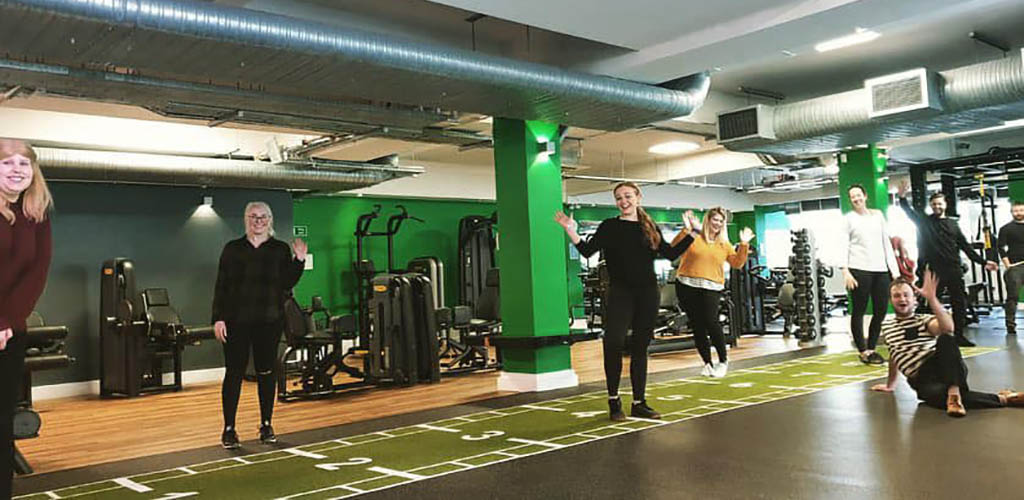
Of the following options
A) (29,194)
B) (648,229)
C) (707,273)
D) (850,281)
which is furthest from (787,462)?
(850,281)

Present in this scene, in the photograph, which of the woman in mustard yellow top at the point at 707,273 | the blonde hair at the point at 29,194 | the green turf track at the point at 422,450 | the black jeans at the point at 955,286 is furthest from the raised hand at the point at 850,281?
the blonde hair at the point at 29,194

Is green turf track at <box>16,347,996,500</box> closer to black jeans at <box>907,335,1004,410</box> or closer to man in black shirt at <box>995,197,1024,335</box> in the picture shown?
black jeans at <box>907,335,1004,410</box>

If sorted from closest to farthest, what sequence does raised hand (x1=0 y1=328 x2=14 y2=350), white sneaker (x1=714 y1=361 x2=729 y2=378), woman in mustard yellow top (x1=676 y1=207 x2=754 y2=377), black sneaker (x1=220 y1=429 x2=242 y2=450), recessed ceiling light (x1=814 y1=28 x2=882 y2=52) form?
1. raised hand (x1=0 y1=328 x2=14 y2=350)
2. black sneaker (x1=220 y1=429 x2=242 y2=450)
3. woman in mustard yellow top (x1=676 y1=207 x2=754 y2=377)
4. white sneaker (x1=714 y1=361 x2=729 y2=378)
5. recessed ceiling light (x1=814 y1=28 x2=882 y2=52)

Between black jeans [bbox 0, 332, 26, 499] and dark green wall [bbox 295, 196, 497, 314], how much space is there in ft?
31.6

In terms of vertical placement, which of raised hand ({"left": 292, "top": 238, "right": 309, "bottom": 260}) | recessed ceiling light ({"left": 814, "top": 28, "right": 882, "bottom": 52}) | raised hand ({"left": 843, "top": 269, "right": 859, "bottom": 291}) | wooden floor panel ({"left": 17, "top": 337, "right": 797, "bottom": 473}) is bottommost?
wooden floor panel ({"left": 17, "top": 337, "right": 797, "bottom": 473})

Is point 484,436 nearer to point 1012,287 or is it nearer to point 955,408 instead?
point 955,408

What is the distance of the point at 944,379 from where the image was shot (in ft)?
14.8

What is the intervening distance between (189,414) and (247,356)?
8.58 ft

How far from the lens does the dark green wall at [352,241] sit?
12289mm

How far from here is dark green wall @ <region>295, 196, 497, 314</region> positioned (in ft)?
40.3

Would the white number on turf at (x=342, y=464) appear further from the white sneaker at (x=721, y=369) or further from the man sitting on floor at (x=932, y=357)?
the white sneaker at (x=721, y=369)

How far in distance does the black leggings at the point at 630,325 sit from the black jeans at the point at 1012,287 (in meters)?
6.27

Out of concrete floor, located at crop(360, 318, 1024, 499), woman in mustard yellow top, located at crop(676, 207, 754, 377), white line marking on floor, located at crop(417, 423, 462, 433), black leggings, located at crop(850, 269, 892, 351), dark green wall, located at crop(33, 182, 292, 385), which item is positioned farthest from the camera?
dark green wall, located at crop(33, 182, 292, 385)

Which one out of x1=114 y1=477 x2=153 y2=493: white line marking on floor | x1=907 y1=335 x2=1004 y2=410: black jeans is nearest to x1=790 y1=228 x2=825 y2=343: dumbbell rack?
x1=907 y1=335 x2=1004 y2=410: black jeans
